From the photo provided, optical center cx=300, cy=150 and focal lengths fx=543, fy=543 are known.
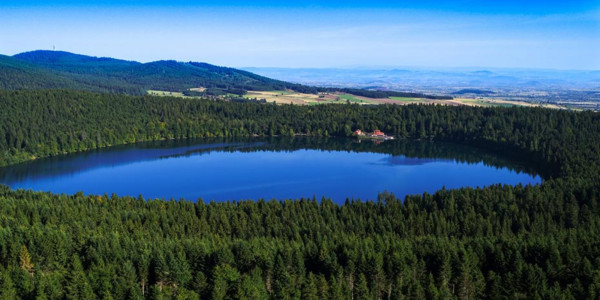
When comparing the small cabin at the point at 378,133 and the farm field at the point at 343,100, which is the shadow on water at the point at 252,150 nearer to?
the small cabin at the point at 378,133

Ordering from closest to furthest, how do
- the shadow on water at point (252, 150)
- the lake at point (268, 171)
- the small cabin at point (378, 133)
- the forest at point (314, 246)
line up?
the forest at point (314, 246)
the lake at point (268, 171)
the shadow on water at point (252, 150)
the small cabin at point (378, 133)

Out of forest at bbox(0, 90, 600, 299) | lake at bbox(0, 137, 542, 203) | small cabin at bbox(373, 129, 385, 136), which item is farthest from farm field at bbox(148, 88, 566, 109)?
forest at bbox(0, 90, 600, 299)

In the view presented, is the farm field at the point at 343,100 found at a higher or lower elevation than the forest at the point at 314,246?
higher

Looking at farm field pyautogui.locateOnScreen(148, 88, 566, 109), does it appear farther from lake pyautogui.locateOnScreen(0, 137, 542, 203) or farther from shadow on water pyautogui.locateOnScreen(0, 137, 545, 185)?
lake pyautogui.locateOnScreen(0, 137, 542, 203)

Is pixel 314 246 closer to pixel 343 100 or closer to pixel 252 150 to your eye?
pixel 252 150

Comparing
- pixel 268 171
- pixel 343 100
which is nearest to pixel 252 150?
pixel 268 171

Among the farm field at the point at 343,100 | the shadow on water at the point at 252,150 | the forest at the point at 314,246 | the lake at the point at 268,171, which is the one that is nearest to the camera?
the forest at the point at 314,246

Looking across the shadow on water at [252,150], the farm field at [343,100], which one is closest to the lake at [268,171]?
the shadow on water at [252,150]

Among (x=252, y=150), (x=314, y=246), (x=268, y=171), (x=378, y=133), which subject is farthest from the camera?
(x=378, y=133)
